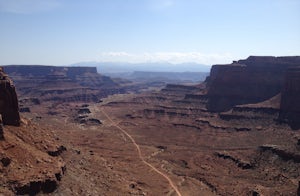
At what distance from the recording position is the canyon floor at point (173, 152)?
2672 inches

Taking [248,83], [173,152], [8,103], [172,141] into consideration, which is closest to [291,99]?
[248,83]

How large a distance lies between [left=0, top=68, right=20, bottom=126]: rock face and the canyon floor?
30.3ft

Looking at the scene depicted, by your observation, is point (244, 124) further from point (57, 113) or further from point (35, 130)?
point (57, 113)

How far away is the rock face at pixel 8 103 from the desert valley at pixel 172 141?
14 centimetres

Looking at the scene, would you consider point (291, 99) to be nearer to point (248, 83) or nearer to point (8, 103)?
point (248, 83)

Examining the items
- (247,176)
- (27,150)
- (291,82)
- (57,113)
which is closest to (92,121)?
(57,113)

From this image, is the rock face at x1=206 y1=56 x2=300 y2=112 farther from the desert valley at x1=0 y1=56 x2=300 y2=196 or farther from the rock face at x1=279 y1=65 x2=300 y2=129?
the rock face at x1=279 y1=65 x2=300 y2=129

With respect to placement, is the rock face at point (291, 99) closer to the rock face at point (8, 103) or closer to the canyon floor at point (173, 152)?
the canyon floor at point (173, 152)

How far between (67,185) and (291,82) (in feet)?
274

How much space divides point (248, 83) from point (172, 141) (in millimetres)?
41205

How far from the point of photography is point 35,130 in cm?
6525

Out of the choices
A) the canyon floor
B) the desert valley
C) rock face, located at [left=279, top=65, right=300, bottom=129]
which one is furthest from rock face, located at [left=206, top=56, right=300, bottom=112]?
rock face, located at [left=279, top=65, right=300, bottom=129]

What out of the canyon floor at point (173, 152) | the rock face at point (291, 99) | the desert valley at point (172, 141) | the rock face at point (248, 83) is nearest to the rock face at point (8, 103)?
the desert valley at point (172, 141)

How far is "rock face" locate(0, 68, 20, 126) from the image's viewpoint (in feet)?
199
